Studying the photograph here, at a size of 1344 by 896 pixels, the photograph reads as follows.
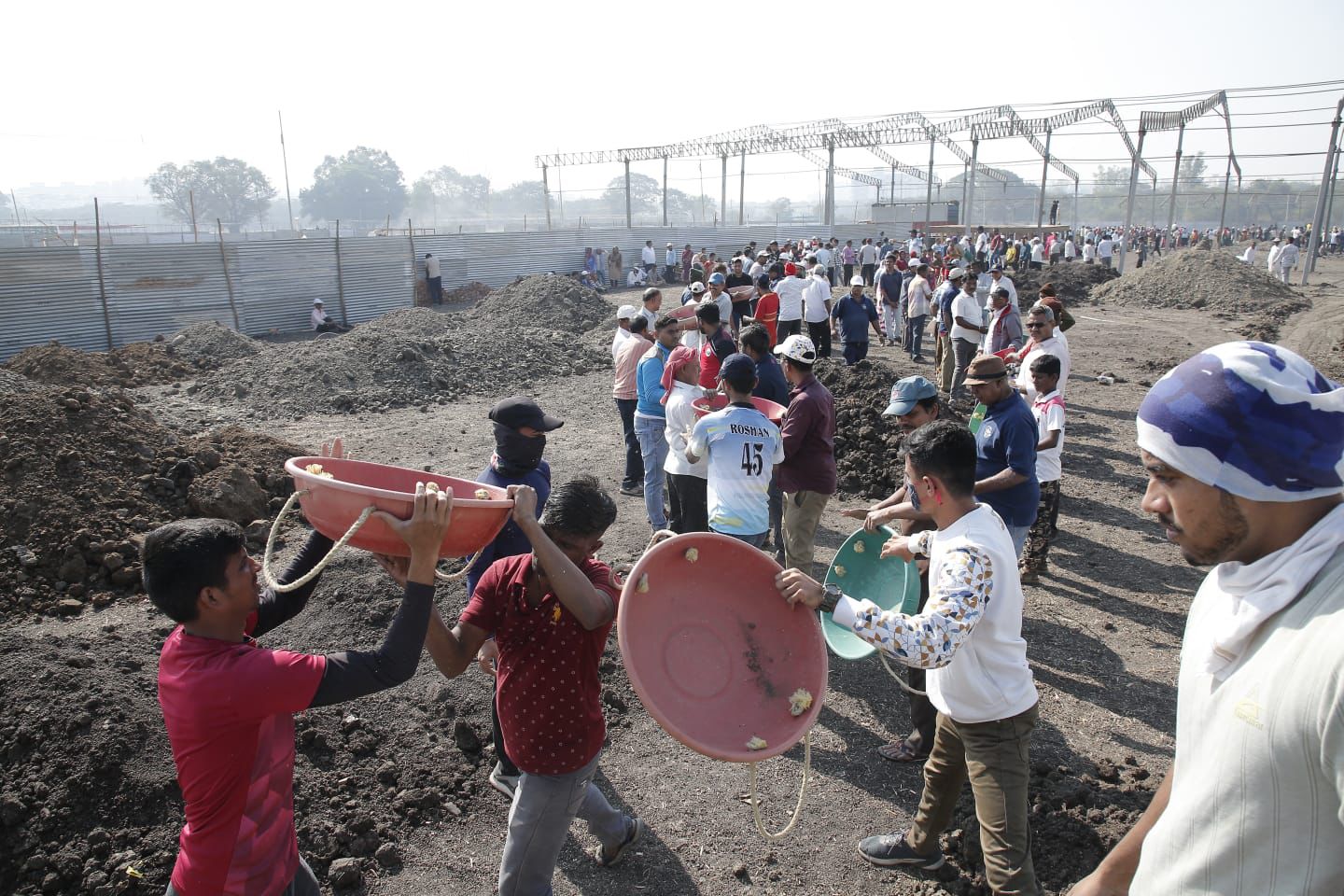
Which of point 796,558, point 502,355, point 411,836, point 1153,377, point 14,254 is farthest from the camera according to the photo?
point 14,254

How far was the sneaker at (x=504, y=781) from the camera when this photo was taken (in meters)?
4.25

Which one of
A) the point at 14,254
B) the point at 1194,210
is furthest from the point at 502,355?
the point at 1194,210

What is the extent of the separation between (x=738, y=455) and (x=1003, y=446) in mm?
1732

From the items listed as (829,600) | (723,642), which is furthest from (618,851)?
(829,600)

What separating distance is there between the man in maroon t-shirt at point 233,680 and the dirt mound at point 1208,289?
27.4 meters

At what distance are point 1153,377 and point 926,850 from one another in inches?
563

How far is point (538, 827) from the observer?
285cm

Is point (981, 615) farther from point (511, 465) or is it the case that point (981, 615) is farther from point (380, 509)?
point (511, 465)

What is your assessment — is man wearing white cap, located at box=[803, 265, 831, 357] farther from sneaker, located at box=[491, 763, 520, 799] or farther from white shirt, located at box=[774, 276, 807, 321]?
sneaker, located at box=[491, 763, 520, 799]

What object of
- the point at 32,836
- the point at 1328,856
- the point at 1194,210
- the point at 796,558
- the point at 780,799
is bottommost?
the point at 780,799

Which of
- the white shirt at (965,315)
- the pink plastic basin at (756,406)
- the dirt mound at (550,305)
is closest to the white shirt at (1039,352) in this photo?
the white shirt at (965,315)

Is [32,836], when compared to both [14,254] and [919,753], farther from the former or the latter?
[14,254]

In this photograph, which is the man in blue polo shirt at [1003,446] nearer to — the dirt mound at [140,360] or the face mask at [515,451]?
the face mask at [515,451]

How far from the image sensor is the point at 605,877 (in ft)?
12.6
